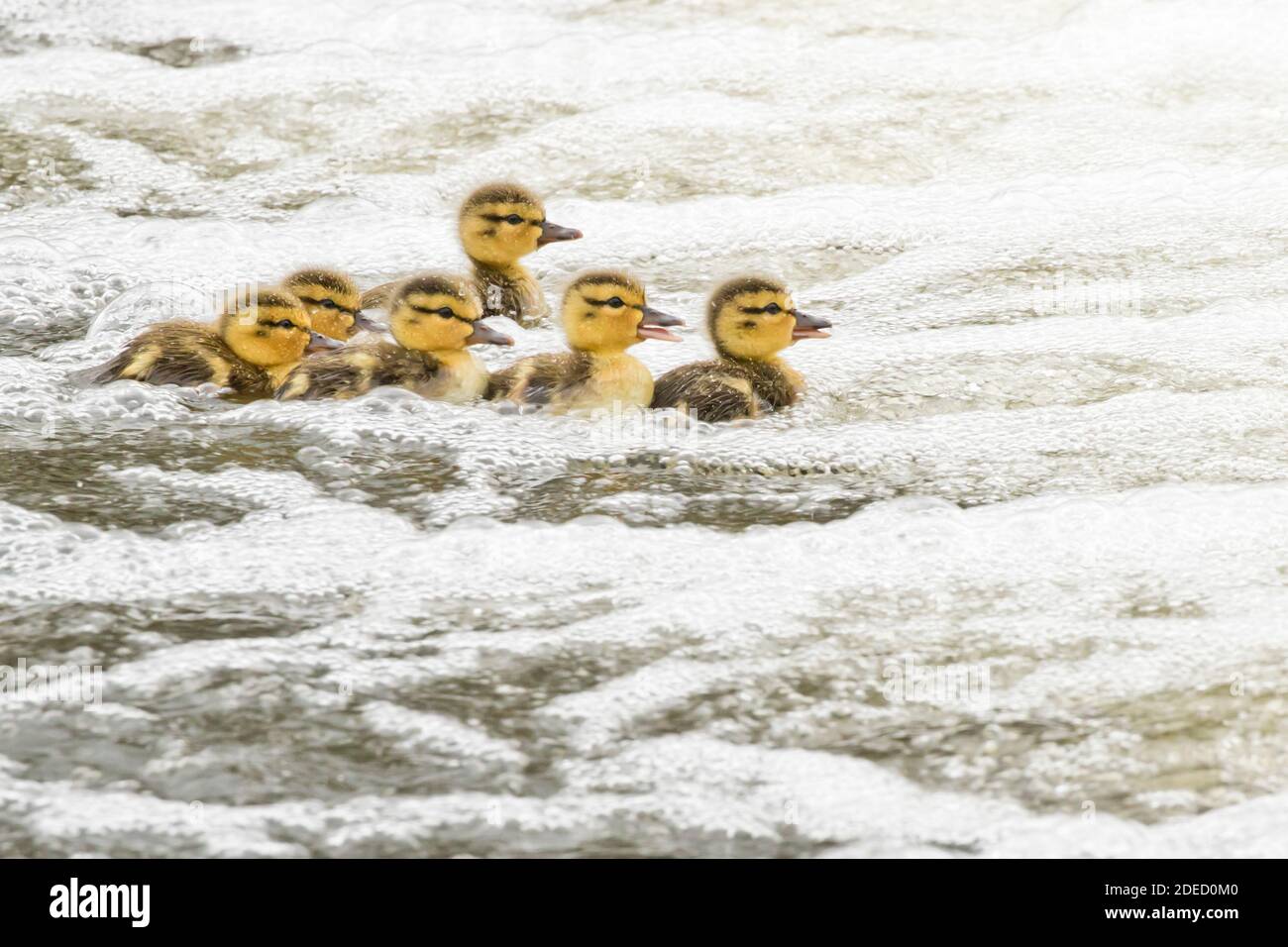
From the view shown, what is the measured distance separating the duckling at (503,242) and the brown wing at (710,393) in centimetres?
68

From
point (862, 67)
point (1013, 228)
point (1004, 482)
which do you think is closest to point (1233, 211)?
point (1013, 228)

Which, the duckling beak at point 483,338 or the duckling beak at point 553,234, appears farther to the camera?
the duckling beak at point 553,234

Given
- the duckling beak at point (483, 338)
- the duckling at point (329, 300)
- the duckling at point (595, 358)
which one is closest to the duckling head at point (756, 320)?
the duckling at point (595, 358)

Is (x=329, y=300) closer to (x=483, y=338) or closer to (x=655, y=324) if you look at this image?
(x=483, y=338)

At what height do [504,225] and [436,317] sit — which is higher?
[504,225]

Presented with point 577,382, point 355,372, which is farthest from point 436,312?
point 577,382

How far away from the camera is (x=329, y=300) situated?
4.05 m

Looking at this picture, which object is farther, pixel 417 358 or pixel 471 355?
pixel 471 355

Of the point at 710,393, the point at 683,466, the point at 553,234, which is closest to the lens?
the point at 683,466

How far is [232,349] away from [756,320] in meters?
1.19

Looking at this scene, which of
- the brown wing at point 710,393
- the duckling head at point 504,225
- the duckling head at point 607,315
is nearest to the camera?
the brown wing at point 710,393

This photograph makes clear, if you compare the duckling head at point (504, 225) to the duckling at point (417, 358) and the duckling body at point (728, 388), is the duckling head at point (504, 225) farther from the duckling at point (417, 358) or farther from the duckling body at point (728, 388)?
the duckling body at point (728, 388)

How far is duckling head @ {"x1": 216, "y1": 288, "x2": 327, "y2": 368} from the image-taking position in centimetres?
383

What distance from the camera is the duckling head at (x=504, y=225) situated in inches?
170
